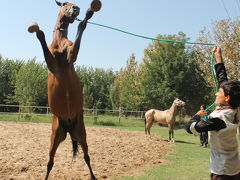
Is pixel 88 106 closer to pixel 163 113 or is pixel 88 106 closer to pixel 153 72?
pixel 153 72

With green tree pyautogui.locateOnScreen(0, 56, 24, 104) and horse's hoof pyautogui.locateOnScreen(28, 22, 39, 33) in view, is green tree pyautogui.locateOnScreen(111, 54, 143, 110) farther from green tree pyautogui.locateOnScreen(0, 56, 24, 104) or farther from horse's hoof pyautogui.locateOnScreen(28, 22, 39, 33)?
horse's hoof pyautogui.locateOnScreen(28, 22, 39, 33)

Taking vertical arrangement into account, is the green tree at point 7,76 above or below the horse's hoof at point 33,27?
above

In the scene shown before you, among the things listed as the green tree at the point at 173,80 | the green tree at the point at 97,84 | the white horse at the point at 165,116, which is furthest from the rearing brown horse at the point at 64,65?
the green tree at the point at 97,84

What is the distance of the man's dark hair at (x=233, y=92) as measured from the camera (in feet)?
7.94

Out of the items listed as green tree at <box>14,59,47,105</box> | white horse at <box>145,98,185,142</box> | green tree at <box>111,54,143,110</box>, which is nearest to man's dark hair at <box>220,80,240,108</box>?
white horse at <box>145,98,185,142</box>

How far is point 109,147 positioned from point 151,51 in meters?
22.2

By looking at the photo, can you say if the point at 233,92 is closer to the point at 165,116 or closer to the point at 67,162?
the point at 67,162

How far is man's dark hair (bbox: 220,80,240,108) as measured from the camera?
7.94 ft

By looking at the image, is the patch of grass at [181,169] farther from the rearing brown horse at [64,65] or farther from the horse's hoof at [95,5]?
the horse's hoof at [95,5]

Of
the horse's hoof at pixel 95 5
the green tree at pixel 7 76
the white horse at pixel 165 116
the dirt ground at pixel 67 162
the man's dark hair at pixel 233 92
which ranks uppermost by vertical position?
the green tree at pixel 7 76

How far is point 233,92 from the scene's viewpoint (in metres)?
2.42

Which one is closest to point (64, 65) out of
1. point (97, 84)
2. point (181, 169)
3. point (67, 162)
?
point (67, 162)

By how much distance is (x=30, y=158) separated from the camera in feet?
22.0

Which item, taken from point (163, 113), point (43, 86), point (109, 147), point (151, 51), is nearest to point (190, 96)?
point (151, 51)
